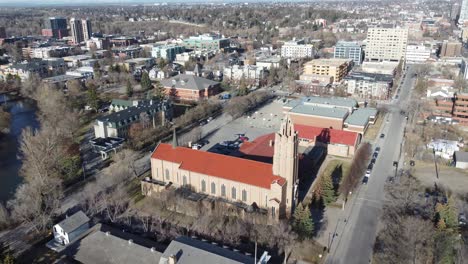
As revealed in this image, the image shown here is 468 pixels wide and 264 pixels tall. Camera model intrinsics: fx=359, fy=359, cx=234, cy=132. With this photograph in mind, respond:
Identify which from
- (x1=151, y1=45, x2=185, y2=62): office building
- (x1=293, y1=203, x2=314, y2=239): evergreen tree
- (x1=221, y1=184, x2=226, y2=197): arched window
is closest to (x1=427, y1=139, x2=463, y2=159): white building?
(x1=293, y1=203, x2=314, y2=239): evergreen tree

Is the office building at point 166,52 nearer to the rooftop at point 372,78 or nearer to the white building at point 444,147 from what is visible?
the rooftop at point 372,78

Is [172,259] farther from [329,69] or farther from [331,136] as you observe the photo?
[329,69]

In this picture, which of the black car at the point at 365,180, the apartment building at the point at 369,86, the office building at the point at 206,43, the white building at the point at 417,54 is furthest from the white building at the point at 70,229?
the white building at the point at 417,54

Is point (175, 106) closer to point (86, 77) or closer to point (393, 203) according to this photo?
point (86, 77)

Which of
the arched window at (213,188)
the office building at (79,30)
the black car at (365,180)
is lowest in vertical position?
the black car at (365,180)

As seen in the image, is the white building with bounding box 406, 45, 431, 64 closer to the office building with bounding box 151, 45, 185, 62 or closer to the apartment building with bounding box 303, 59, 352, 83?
the apartment building with bounding box 303, 59, 352, 83

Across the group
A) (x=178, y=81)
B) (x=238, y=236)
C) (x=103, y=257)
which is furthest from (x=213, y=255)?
(x=178, y=81)

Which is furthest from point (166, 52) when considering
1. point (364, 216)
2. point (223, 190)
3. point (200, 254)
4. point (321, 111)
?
point (200, 254)
